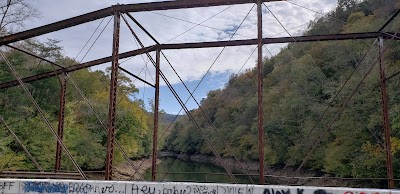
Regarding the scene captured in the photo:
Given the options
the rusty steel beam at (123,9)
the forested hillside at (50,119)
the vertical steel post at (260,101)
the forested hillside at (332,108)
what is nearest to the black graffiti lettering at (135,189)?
the vertical steel post at (260,101)

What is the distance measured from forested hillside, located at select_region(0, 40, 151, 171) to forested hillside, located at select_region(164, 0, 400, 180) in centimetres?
1159

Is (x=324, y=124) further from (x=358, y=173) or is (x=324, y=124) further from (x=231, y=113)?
(x=231, y=113)

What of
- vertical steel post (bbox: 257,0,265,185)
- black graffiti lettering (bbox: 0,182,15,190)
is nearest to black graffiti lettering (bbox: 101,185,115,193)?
black graffiti lettering (bbox: 0,182,15,190)

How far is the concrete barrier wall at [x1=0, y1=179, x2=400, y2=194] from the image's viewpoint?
8.75 m

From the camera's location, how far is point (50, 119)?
3303 cm

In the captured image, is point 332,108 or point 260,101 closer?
point 260,101

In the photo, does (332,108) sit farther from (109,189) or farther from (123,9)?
(109,189)

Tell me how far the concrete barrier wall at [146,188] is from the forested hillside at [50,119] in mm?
11593

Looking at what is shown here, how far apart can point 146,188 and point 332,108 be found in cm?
2810

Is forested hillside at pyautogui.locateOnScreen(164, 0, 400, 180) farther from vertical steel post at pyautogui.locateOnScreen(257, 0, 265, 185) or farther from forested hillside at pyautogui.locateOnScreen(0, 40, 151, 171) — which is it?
forested hillside at pyautogui.locateOnScreen(0, 40, 151, 171)

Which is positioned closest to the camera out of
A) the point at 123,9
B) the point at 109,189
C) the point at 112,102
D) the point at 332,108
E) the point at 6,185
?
the point at 109,189

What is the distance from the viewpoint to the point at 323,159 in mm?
35906

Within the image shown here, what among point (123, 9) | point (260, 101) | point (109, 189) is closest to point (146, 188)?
point (109, 189)

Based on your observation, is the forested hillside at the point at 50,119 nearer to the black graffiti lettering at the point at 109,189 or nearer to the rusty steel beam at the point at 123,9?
the rusty steel beam at the point at 123,9
